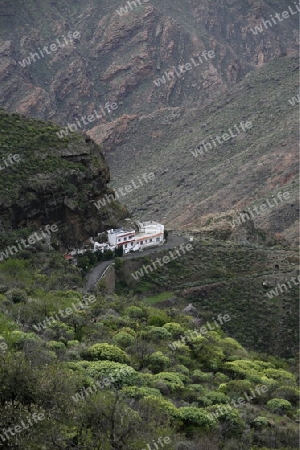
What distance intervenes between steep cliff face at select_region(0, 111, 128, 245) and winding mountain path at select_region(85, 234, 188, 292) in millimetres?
2740

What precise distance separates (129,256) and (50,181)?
8.00 m

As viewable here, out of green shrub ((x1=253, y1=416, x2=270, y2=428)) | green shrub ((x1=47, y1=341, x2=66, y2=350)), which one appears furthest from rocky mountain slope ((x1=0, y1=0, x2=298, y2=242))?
green shrub ((x1=47, y1=341, x2=66, y2=350))

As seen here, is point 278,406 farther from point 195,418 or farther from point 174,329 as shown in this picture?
point 174,329

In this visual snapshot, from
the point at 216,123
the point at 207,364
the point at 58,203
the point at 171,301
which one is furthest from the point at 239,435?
the point at 216,123

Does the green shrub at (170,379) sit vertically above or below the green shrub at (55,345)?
below

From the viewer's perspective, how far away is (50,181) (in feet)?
140

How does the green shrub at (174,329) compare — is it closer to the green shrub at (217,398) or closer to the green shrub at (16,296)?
the green shrub at (16,296)

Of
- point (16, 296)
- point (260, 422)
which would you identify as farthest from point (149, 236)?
point (260, 422)

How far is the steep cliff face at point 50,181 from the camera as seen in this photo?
4159 centimetres

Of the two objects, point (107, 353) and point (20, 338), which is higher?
point (20, 338)

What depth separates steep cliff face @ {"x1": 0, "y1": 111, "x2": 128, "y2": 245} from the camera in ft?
136

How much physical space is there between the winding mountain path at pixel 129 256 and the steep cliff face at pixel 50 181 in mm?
2740

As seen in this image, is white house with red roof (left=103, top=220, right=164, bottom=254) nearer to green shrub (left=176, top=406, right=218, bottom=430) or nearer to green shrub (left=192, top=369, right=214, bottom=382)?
green shrub (left=192, top=369, right=214, bottom=382)

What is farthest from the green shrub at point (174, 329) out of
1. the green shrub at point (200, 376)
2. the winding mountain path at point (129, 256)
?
the winding mountain path at point (129, 256)
